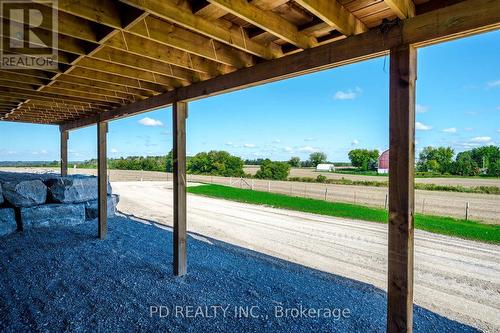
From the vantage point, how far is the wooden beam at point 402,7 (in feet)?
5.16

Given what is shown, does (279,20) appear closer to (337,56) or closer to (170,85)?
(337,56)

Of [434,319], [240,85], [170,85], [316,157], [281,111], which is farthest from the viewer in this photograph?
[316,157]

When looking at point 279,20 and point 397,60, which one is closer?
point 397,60

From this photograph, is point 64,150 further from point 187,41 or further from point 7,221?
point 187,41

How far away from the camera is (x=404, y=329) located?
5.88 ft

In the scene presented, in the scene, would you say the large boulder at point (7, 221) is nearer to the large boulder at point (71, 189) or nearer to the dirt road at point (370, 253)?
the large boulder at point (71, 189)

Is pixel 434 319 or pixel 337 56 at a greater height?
pixel 337 56

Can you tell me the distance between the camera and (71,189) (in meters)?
6.59

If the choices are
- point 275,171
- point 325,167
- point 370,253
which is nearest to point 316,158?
point 325,167

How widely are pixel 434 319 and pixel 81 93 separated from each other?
5242 millimetres

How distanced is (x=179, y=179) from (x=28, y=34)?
2038mm

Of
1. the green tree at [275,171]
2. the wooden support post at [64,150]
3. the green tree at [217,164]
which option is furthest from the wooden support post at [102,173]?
the green tree at [217,164]

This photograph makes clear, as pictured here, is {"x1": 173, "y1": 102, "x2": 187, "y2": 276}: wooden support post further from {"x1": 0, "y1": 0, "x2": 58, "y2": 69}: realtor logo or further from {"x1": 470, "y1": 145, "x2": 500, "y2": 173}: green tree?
{"x1": 470, "y1": 145, "x2": 500, "y2": 173}: green tree

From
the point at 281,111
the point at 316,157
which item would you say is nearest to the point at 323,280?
the point at 281,111
